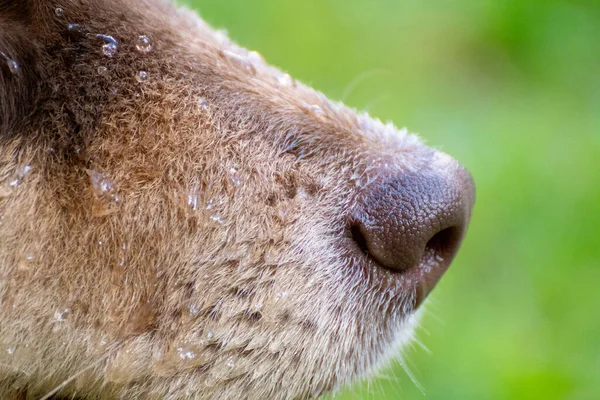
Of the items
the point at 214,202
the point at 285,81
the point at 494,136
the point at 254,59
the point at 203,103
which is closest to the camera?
the point at 214,202

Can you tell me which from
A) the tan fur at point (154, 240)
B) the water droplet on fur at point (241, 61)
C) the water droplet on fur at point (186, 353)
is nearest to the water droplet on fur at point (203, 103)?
the tan fur at point (154, 240)

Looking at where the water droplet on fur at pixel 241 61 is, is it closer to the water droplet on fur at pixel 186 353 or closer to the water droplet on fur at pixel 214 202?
the water droplet on fur at pixel 214 202

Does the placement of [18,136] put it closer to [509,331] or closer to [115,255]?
[115,255]

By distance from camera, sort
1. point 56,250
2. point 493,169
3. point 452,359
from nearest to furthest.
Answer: point 56,250, point 452,359, point 493,169

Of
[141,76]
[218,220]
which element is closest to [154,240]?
[218,220]

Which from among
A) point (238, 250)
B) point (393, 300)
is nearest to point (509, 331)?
Answer: point (393, 300)

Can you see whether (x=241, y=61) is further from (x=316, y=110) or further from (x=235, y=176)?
(x=235, y=176)
